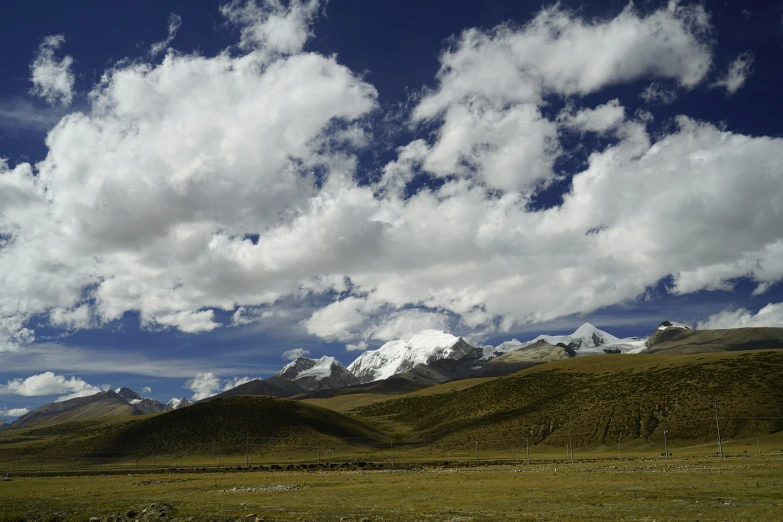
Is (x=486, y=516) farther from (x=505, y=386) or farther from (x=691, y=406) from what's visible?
(x=505, y=386)

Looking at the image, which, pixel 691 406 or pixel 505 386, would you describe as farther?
pixel 505 386

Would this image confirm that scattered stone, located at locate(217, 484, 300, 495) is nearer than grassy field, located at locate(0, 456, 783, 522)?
No

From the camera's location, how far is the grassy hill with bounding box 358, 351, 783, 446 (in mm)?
120438

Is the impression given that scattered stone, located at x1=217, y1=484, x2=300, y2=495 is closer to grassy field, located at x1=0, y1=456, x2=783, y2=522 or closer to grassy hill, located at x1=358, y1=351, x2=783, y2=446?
grassy field, located at x1=0, y1=456, x2=783, y2=522

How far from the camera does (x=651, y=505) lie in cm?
3045

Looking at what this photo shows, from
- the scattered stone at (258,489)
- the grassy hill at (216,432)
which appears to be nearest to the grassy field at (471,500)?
the scattered stone at (258,489)

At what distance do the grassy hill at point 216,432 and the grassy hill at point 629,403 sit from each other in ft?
91.6

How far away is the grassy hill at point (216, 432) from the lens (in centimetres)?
15650

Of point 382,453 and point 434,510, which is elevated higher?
point 434,510

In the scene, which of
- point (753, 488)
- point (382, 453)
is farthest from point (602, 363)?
point (753, 488)

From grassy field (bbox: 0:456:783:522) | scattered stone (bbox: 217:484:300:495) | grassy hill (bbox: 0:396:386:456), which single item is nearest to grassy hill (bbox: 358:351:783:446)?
grassy hill (bbox: 0:396:386:456)

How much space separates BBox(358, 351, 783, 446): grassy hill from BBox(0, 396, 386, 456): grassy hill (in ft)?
91.6

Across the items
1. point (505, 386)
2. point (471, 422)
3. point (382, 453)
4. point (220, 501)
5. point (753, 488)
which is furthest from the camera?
point (505, 386)

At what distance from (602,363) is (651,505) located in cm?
17655
